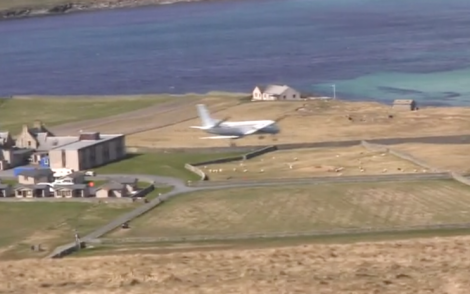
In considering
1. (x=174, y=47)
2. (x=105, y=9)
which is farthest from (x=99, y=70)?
(x=105, y=9)

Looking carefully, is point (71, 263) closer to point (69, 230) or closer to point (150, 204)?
point (69, 230)

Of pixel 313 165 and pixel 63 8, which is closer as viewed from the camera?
pixel 313 165

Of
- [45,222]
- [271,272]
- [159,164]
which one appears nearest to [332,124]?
[159,164]

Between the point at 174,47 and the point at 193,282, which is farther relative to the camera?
the point at 174,47

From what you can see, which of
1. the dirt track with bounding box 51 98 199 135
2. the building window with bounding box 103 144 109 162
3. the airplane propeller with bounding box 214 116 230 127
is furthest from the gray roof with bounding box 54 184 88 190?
the dirt track with bounding box 51 98 199 135

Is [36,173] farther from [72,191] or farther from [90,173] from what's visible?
[72,191]

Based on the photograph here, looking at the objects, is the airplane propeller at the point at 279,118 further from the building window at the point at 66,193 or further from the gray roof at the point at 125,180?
the building window at the point at 66,193
